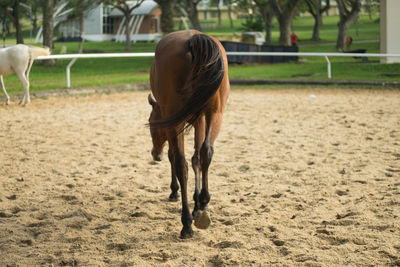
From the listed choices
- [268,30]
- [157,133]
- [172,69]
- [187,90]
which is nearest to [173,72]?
[172,69]

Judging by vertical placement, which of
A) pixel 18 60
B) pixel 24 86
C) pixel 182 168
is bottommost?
pixel 182 168

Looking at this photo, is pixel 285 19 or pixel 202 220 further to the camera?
pixel 285 19

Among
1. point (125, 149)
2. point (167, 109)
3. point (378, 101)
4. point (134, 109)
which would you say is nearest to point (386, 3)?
point (378, 101)

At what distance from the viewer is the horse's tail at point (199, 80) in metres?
4.02

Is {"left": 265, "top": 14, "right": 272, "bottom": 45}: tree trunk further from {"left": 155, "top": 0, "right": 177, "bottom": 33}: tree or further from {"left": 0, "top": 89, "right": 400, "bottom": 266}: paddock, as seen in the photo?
{"left": 0, "top": 89, "right": 400, "bottom": 266}: paddock

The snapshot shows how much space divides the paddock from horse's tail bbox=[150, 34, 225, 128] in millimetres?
989

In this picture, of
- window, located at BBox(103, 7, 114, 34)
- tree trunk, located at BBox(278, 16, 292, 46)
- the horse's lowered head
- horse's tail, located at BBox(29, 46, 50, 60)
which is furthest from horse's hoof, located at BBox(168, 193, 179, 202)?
window, located at BBox(103, 7, 114, 34)

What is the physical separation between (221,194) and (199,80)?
1.74 metres

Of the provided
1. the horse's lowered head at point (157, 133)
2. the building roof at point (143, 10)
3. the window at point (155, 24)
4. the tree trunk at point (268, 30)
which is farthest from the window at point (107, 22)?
the horse's lowered head at point (157, 133)

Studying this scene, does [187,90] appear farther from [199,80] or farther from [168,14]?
[168,14]

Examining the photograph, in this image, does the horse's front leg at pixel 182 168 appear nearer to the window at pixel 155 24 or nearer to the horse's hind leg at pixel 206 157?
the horse's hind leg at pixel 206 157

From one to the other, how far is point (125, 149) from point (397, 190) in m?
4.04

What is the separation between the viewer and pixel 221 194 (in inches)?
216

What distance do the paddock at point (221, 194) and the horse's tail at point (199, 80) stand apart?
99cm
